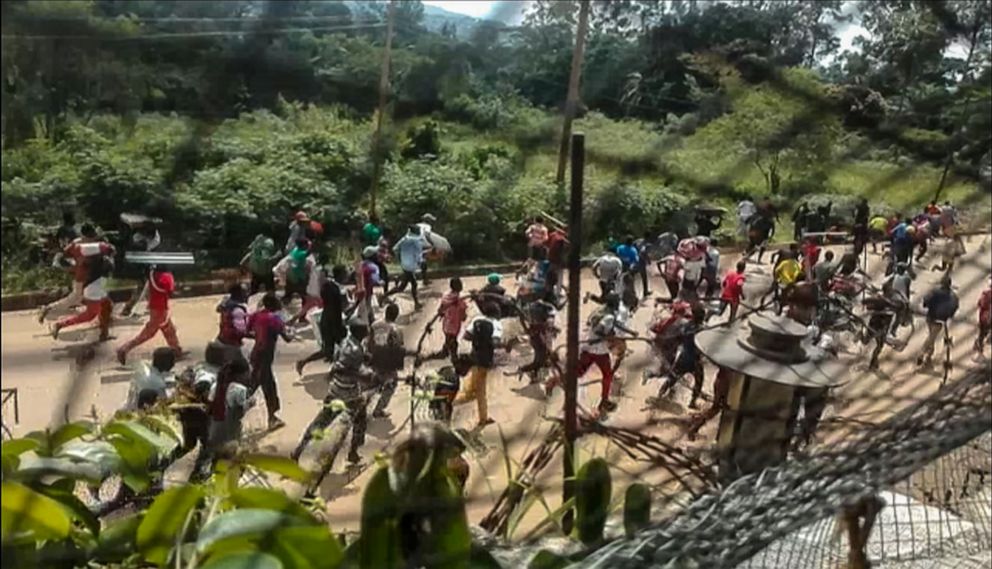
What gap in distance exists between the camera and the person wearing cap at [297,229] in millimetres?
451

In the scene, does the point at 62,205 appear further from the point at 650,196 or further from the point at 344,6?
the point at 650,196

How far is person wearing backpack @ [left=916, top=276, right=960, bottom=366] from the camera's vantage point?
3.17ft

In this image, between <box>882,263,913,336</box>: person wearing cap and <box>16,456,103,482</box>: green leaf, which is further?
<box>882,263,913,336</box>: person wearing cap

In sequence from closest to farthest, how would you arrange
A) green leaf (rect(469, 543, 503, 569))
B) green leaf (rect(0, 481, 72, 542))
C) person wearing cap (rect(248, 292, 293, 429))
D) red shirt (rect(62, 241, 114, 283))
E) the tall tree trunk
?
green leaf (rect(0, 481, 72, 542))
red shirt (rect(62, 241, 114, 283))
green leaf (rect(469, 543, 503, 569))
person wearing cap (rect(248, 292, 293, 429))
the tall tree trunk

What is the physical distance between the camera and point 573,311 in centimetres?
60

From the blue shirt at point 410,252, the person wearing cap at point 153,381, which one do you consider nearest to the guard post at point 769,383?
the blue shirt at point 410,252

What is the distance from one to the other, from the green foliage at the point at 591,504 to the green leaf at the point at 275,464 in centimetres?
22

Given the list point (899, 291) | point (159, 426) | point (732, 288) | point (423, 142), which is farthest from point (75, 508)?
point (899, 291)

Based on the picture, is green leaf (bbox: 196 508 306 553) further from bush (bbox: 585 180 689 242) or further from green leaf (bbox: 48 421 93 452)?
bush (bbox: 585 180 689 242)

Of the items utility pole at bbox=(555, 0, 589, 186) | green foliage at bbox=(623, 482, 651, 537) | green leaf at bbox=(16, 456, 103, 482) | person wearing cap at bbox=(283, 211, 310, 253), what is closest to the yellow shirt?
green foliage at bbox=(623, 482, 651, 537)

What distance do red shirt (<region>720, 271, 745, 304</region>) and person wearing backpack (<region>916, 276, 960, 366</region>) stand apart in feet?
0.76

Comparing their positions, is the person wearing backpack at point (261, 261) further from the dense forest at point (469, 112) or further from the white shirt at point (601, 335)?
the white shirt at point (601, 335)

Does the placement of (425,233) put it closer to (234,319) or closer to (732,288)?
(234,319)

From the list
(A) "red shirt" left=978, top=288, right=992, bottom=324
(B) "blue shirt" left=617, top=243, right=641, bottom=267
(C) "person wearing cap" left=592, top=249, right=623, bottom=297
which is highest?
(B) "blue shirt" left=617, top=243, right=641, bottom=267
